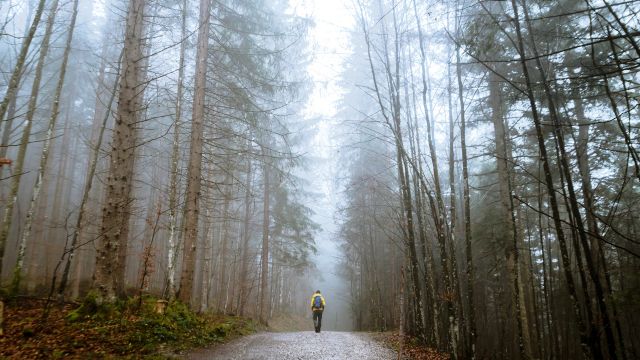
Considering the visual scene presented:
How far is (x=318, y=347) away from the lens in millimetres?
9617

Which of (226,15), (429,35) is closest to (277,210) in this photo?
(226,15)

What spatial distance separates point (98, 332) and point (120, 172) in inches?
116

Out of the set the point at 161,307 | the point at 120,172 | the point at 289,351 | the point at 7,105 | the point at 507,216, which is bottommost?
the point at 289,351

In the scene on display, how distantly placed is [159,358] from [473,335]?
5747mm

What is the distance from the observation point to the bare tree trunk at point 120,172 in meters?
7.12

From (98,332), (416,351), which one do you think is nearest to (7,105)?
(98,332)

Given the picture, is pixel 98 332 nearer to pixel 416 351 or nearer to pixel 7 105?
pixel 7 105

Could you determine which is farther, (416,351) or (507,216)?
(507,216)

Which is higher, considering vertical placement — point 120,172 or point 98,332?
point 120,172

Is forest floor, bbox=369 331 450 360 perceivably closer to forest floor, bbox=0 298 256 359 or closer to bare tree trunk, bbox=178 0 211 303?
forest floor, bbox=0 298 256 359

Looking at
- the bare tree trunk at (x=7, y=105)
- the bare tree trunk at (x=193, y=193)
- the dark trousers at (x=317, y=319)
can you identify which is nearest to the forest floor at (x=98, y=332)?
the bare tree trunk at (x=193, y=193)

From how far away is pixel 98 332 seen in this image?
631 centimetres

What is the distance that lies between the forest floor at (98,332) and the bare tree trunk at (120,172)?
524 millimetres

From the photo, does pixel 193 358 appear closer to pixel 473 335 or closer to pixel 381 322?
pixel 473 335
